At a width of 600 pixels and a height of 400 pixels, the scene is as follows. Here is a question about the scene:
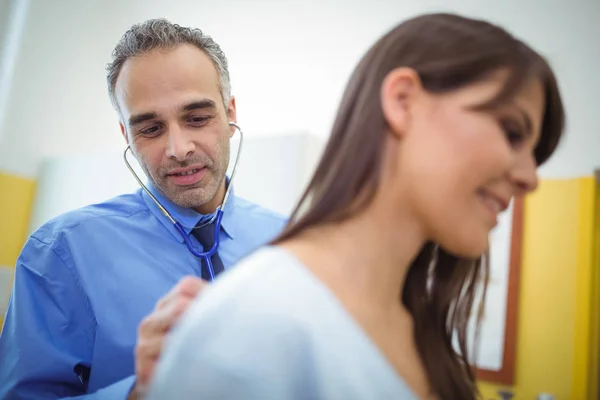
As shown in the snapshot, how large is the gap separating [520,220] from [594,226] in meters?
0.20

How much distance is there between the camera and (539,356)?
1.38 metres

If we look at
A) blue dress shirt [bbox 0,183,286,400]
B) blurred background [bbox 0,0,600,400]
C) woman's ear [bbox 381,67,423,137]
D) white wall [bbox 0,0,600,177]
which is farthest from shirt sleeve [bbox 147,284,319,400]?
white wall [bbox 0,0,600,177]

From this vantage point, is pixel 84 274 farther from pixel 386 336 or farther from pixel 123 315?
pixel 386 336

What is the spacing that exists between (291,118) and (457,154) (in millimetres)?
1766

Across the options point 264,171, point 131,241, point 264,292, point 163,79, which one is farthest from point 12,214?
point 264,292

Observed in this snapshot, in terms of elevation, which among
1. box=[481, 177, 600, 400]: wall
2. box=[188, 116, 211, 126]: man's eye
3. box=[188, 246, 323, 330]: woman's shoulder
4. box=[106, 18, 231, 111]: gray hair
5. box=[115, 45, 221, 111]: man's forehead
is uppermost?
box=[106, 18, 231, 111]: gray hair

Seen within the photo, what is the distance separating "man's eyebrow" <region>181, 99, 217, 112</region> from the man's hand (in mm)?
504

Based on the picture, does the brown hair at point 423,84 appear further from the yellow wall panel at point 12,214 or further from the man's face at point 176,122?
the yellow wall panel at point 12,214

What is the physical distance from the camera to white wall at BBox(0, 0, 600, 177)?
5.58ft

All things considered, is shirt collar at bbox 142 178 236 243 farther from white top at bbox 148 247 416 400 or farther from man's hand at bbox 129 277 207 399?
white top at bbox 148 247 416 400

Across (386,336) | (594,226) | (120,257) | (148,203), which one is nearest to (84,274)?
(120,257)

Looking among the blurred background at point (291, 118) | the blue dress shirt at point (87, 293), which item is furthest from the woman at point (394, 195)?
the blurred background at point (291, 118)

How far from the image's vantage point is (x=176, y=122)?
88 centimetres

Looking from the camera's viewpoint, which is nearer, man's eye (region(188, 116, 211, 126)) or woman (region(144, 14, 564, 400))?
woman (region(144, 14, 564, 400))
